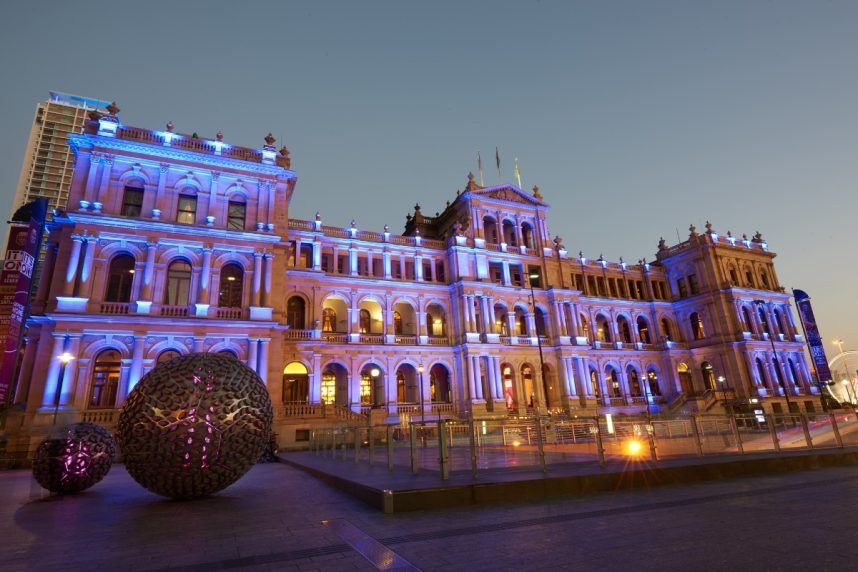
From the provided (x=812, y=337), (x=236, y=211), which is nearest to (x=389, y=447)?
(x=236, y=211)

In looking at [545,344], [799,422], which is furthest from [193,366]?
[545,344]

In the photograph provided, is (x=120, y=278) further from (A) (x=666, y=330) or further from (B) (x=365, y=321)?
(A) (x=666, y=330)

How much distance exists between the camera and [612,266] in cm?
5044

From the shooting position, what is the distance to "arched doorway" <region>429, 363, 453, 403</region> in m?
37.3

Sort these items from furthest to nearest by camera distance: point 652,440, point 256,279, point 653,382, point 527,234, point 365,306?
point 653,382 → point 527,234 → point 365,306 → point 256,279 → point 652,440

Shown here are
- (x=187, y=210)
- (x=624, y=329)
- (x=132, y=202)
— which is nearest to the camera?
(x=132, y=202)

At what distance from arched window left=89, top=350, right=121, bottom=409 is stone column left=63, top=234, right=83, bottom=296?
3811 millimetres

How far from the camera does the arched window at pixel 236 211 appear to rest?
2848 cm

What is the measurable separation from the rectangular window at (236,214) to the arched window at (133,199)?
16.0ft

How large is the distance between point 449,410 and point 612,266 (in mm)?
27630

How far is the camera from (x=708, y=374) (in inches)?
1911

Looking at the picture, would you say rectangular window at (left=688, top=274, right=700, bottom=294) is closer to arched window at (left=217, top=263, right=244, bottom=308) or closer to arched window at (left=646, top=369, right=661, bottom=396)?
arched window at (left=646, top=369, right=661, bottom=396)

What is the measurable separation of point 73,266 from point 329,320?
17.0 meters

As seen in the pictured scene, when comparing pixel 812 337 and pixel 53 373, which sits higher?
pixel 812 337
